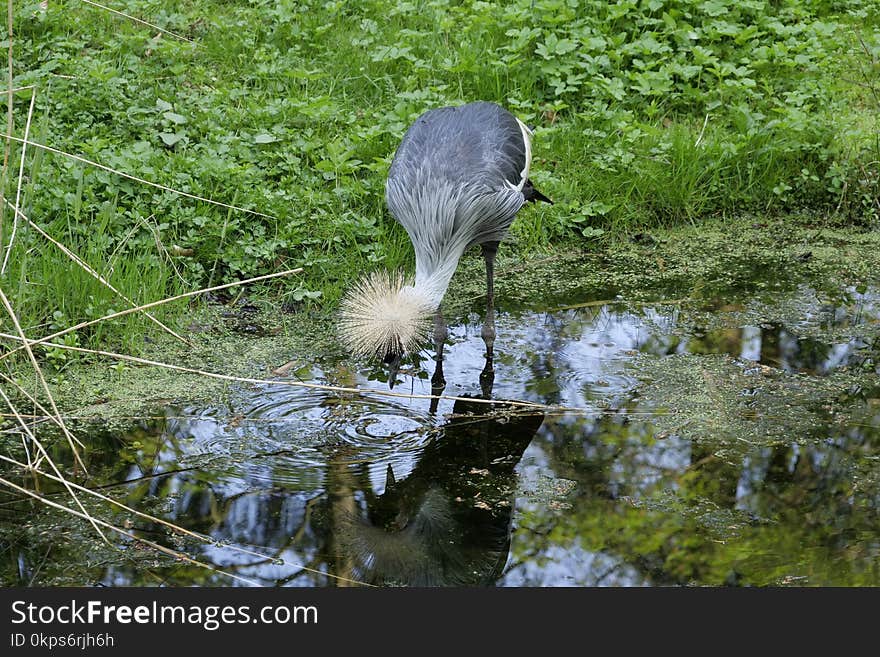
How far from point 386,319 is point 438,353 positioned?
56cm

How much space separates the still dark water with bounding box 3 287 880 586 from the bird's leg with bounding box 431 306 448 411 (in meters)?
0.05

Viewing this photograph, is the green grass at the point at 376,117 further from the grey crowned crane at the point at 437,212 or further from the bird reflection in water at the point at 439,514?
the bird reflection in water at the point at 439,514

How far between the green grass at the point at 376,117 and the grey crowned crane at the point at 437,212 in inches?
33.3

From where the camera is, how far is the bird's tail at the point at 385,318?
4.70 metres

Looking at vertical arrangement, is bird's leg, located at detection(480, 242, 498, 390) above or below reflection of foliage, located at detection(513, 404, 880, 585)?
above

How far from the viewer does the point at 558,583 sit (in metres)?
3.51

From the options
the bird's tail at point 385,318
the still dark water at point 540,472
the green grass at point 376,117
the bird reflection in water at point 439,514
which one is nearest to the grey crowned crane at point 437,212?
the bird's tail at point 385,318

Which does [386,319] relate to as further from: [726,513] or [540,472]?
[726,513]

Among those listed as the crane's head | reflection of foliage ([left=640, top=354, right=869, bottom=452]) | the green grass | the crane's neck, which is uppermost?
the green grass

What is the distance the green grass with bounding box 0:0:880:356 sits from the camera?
582cm

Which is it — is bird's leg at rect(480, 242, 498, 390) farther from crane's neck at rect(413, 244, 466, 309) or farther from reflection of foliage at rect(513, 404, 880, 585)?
reflection of foliage at rect(513, 404, 880, 585)

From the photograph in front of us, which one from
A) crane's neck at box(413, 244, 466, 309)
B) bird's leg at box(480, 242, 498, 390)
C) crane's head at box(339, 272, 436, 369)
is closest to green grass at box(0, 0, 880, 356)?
bird's leg at box(480, 242, 498, 390)

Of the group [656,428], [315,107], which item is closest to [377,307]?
[656,428]

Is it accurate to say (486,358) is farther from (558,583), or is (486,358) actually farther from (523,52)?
(523,52)
